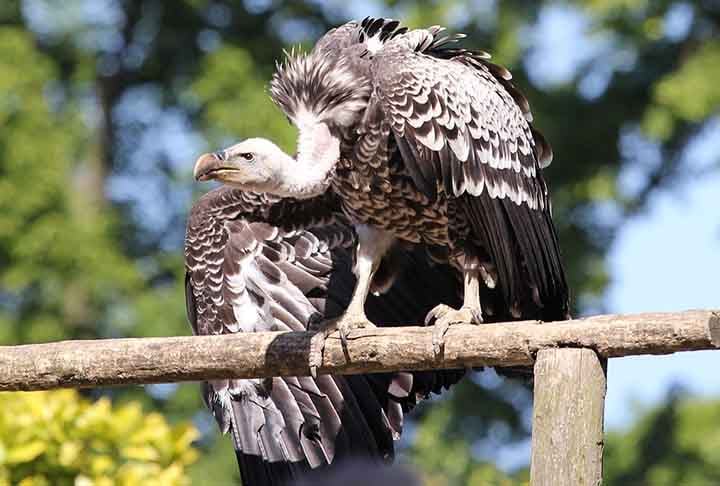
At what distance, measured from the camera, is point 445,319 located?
443cm

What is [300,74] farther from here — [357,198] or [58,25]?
[58,25]

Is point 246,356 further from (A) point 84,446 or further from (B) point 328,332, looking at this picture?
(A) point 84,446

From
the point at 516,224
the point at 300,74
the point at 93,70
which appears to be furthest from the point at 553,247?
the point at 93,70

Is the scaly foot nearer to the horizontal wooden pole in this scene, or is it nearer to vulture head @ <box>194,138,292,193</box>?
the horizontal wooden pole

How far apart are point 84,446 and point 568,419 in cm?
231

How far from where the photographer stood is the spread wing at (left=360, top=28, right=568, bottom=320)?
4.61 meters

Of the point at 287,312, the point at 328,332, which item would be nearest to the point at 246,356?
the point at 328,332

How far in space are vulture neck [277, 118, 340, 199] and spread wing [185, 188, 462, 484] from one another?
663 mm

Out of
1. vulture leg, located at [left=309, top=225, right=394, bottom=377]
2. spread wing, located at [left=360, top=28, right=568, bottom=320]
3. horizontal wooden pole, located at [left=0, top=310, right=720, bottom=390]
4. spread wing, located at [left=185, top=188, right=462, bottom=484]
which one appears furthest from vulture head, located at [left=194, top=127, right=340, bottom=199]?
spread wing, located at [left=185, top=188, right=462, bottom=484]

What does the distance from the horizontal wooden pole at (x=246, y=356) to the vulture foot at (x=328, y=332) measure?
21mm

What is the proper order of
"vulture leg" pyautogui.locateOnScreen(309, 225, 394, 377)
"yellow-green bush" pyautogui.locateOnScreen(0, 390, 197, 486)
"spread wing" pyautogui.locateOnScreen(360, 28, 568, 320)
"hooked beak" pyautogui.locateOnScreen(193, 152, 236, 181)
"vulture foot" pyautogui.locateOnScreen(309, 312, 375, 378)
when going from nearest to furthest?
"vulture foot" pyautogui.locateOnScreen(309, 312, 375, 378), "hooked beak" pyautogui.locateOnScreen(193, 152, 236, 181), "spread wing" pyautogui.locateOnScreen(360, 28, 568, 320), "vulture leg" pyautogui.locateOnScreen(309, 225, 394, 377), "yellow-green bush" pyautogui.locateOnScreen(0, 390, 197, 486)

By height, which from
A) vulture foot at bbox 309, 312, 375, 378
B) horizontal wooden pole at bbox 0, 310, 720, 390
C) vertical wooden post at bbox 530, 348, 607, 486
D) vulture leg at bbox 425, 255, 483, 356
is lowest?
vertical wooden post at bbox 530, 348, 607, 486

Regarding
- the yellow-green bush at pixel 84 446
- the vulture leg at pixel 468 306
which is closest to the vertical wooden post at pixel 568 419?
the vulture leg at pixel 468 306

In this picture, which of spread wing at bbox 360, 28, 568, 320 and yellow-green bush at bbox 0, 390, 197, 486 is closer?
spread wing at bbox 360, 28, 568, 320
